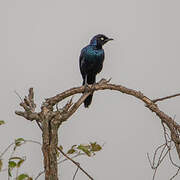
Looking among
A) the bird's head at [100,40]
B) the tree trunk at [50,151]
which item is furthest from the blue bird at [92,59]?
the tree trunk at [50,151]

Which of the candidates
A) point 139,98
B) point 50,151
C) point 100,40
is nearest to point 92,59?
point 100,40

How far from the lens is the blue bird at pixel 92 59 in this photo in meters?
8.87

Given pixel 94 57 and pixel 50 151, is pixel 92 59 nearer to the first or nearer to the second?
pixel 94 57

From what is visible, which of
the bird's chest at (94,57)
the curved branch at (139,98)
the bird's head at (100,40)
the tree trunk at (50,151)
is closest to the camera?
the tree trunk at (50,151)

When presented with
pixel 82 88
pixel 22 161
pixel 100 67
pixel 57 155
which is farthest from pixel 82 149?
pixel 100 67

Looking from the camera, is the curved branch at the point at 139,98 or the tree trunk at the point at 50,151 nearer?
the tree trunk at the point at 50,151

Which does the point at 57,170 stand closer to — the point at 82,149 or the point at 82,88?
the point at 82,149

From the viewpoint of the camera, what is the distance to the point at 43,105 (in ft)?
14.7

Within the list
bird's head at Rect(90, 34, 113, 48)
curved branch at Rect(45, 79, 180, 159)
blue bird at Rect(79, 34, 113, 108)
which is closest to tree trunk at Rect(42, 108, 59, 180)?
curved branch at Rect(45, 79, 180, 159)

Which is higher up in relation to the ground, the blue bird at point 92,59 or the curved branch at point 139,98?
the blue bird at point 92,59

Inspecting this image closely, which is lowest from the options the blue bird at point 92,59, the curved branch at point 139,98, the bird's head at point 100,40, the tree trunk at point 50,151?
the tree trunk at point 50,151

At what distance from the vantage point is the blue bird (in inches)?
349

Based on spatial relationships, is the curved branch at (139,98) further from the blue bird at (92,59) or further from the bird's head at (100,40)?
the bird's head at (100,40)

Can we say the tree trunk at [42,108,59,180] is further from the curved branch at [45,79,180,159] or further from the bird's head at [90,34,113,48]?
the bird's head at [90,34,113,48]
